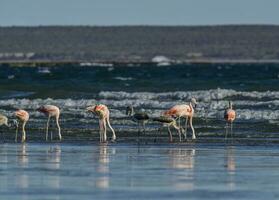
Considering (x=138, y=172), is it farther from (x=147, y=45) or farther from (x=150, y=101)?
(x=147, y=45)

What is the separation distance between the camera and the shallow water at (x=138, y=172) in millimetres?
16531

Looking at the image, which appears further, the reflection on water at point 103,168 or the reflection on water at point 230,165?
the reflection on water at point 230,165

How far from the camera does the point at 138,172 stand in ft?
62.6

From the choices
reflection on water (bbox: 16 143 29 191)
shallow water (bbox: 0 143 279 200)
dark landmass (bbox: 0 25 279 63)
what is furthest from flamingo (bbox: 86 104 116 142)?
dark landmass (bbox: 0 25 279 63)

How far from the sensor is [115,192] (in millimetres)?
16562

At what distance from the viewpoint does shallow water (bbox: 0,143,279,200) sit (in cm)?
1653

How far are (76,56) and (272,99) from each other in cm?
11642

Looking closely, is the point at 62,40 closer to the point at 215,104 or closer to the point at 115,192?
the point at 215,104

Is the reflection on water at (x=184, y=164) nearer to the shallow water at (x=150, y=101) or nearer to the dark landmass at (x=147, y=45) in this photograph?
the shallow water at (x=150, y=101)

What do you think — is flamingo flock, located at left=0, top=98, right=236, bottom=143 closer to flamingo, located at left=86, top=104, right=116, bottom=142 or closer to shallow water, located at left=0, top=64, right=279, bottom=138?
flamingo, located at left=86, top=104, right=116, bottom=142

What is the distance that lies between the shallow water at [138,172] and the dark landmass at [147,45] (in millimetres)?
127667

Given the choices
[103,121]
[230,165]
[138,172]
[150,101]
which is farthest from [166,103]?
[138,172]

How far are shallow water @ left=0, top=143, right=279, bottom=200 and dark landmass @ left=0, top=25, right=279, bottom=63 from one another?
127667 mm

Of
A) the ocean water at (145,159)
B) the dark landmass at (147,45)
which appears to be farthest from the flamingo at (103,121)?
the dark landmass at (147,45)
